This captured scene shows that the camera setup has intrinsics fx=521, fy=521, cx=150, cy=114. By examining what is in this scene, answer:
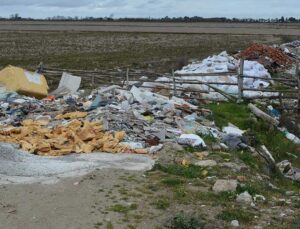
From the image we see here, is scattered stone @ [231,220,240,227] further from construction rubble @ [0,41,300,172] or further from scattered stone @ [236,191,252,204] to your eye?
construction rubble @ [0,41,300,172]

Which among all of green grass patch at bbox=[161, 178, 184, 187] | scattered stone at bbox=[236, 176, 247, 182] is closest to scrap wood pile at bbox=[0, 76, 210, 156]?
green grass patch at bbox=[161, 178, 184, 187]

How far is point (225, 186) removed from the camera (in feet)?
23.1

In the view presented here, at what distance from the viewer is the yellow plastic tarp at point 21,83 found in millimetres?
13945

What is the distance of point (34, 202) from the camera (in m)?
6.41

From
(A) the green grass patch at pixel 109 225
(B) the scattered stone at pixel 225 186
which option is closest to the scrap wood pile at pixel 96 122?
(B) the scattered stone at pixel 225 186

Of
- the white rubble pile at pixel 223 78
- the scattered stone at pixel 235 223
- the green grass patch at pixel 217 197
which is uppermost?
the white rubble pile at pixel 223 78

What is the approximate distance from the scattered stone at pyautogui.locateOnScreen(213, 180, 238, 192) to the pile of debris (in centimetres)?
1659

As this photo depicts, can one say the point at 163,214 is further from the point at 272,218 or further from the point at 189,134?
the point at 189,134

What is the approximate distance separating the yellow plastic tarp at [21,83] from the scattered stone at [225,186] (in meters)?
8.12

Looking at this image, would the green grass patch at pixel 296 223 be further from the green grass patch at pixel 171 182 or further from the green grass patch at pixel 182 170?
the green grass patch at pixel 182 170

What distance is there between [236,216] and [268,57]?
19.0 meters

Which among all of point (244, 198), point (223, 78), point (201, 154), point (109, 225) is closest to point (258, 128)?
point (201, 154)

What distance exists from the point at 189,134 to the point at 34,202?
425 cm

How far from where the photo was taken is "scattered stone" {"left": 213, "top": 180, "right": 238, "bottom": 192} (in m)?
6.97
